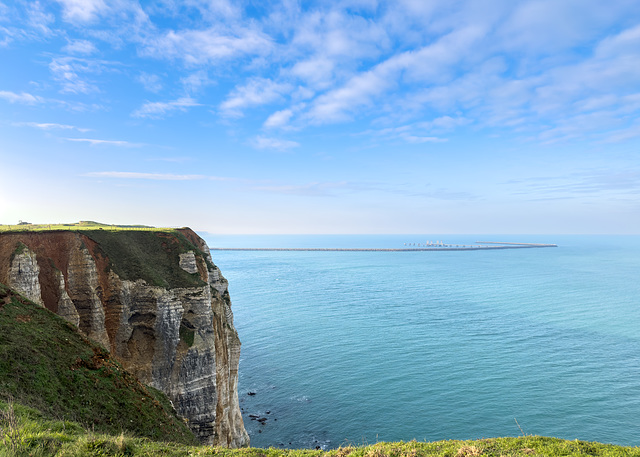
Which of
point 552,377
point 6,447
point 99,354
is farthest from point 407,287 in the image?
point 6,447

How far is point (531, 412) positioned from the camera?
154 ft

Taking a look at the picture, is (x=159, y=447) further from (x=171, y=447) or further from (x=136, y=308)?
(x=136, y=308)

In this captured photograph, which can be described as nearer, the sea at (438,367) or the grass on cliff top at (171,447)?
the grass on cliff top at (171,447)

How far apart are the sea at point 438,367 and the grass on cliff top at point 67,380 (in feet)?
87.6

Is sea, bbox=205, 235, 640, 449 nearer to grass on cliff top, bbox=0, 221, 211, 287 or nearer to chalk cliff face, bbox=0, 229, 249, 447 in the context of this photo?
chalk cliff face, bbox=0, 229, 249, 447

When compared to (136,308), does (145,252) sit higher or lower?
higher

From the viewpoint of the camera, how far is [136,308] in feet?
118

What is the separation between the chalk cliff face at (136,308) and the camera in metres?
32.9

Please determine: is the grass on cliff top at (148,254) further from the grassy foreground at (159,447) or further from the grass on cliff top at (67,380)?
the grassy foreground at (159,447)

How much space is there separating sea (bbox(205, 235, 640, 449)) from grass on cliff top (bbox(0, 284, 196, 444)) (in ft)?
87.6

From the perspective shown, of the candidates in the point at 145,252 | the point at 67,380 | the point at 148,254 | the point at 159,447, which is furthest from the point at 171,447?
the point at 145,252

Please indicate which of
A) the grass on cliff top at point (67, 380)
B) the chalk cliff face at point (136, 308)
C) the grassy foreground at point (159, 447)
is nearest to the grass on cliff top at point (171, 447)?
the grassy foreground at point (159, 447)

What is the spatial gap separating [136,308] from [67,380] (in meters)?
15.7

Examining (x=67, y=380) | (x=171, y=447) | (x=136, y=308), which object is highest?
(x=136, y=308)
